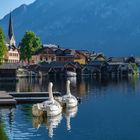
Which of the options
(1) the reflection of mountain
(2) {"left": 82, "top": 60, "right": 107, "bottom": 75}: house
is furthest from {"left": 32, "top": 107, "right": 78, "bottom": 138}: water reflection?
(2) {"left": 82, "top": 60, "right": 107, "bottom": 75}: house

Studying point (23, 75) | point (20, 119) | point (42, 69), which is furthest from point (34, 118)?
point (42, 69)

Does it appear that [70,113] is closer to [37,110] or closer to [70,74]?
[37,110]

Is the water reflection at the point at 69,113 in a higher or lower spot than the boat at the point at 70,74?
lower

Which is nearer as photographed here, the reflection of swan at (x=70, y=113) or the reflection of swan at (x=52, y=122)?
the reflection of swan at (x=52, y=122)

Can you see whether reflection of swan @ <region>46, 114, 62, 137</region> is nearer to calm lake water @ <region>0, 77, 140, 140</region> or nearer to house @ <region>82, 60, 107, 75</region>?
calm lake water @ <region>0, 77, 140, 140</region>

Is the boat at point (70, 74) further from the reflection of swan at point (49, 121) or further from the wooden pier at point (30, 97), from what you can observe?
the reflection of swan at point (49, 121)

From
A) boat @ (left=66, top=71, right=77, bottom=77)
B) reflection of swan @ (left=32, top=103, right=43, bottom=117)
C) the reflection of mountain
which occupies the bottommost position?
the reflection of mountain

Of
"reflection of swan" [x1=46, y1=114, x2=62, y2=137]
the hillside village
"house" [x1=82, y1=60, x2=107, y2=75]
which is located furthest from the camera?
"house" [x1=82, y1=60, x2=107, y2=75]

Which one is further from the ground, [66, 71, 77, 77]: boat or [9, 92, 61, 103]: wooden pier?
[66, 71, 77, 77]: boat

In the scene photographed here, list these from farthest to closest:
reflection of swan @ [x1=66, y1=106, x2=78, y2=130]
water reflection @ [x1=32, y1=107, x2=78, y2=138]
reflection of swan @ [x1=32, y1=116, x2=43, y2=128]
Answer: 1. reflection of swan @ [x1=66, y1=106, x2=78, y2=130]
2. reflection of swan @ [x1=32, y1=116, x2=43, y2=128]
3. water reflection @ [x1=32, y1=107, x2=78, y2=138]

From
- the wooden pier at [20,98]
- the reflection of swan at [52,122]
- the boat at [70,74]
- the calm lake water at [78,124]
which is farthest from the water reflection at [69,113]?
the boat at [70,74]

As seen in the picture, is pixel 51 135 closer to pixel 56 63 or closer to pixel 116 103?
pixel 116 103

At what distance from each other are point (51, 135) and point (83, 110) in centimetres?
1724

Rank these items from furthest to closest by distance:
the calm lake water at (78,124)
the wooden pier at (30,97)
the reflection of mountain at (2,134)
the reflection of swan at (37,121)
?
the wooden pier at (30,97) < the reflection of swan at (37,121) < the calm lake water at (78,124) < the reflection of mountain at (2,134)
